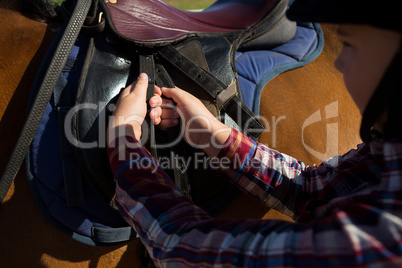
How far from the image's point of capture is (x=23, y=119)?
0.83 m

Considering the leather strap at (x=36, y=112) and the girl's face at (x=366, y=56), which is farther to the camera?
the leather strap at (x=36, y=112)

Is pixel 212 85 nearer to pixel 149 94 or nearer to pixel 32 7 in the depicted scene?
pixel 149 94

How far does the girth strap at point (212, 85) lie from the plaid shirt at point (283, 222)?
10 centimetres

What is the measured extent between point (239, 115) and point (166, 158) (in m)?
0.25

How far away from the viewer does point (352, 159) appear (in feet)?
2.57

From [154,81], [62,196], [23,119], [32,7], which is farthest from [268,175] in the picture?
[32,7]

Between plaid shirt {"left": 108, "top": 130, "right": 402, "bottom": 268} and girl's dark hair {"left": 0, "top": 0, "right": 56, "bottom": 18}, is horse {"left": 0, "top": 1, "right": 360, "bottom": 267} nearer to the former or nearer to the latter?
girl's dark hair {"left": 0, "top": 0, "right": 56, "bottom": 18}

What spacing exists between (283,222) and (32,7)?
2.82 feet

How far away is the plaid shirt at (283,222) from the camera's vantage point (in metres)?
0.46

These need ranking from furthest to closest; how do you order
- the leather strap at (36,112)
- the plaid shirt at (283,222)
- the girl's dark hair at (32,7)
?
the girl's dark hair at (32,7) → the leather strap at (36,112) → the plaid shirt at (283,222)

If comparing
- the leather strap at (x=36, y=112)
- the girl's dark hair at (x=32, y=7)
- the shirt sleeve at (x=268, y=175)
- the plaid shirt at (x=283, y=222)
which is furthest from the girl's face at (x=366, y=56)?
the girl's dark hair at (x=32, y=7)

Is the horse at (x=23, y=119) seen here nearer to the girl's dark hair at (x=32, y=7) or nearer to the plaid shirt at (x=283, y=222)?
the girl's dark hair at (x=32, y=7)

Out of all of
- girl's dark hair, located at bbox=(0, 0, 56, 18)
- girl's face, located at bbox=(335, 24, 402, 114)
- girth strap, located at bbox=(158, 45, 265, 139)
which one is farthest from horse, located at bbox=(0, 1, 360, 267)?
girl's face, located at bbox=(335, 24, 402, 114)

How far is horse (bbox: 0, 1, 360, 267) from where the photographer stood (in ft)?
2.72
